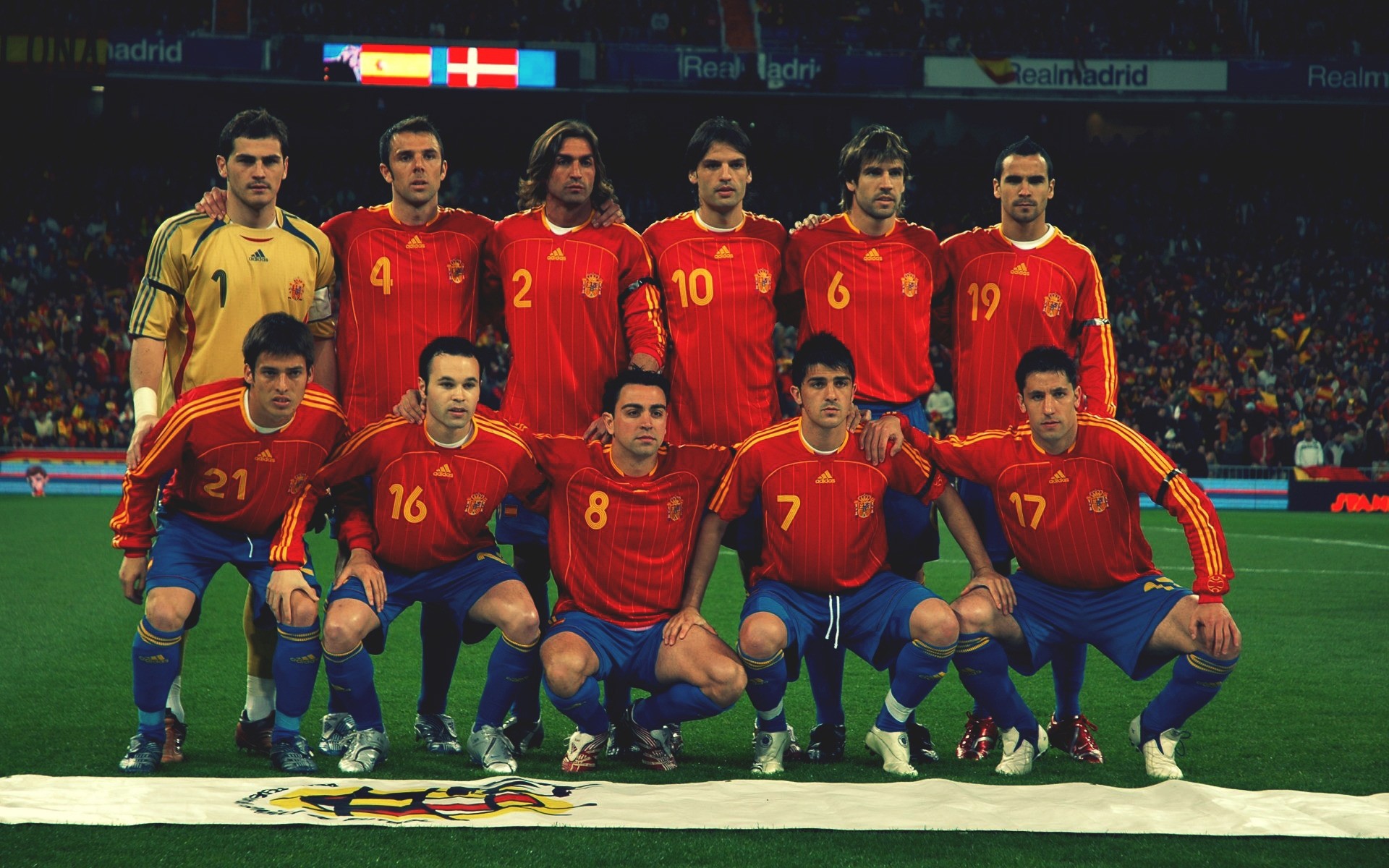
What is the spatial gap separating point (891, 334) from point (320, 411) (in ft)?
7.66

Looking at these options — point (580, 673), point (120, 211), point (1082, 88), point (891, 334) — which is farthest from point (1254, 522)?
point (120, 211)

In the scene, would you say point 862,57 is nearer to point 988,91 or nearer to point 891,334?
point 988,91

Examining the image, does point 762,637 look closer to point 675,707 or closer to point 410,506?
point 675,707

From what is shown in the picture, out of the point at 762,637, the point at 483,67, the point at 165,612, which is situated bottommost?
the point at 762,637

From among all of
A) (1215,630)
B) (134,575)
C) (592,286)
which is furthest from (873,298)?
(134,575)

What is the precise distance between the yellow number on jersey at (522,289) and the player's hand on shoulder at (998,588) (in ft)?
7.00

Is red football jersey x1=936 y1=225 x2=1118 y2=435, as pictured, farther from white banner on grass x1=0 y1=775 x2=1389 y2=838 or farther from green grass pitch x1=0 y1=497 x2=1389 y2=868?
white banner on grass x1=0 y1=775 x2=1389 y2=838

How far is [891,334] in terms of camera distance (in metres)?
5.43

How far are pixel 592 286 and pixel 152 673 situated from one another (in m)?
2.25

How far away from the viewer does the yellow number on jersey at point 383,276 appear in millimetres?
5410

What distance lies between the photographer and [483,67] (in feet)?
78.5

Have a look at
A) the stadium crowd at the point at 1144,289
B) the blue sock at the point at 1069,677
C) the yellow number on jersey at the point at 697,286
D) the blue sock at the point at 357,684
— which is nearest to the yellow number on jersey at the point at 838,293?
the yellow number on jersey at the point at 697,286

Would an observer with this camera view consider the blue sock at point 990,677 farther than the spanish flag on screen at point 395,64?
No

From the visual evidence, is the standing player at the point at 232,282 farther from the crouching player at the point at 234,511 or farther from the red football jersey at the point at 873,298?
the red football jersey at the point at 873,298
